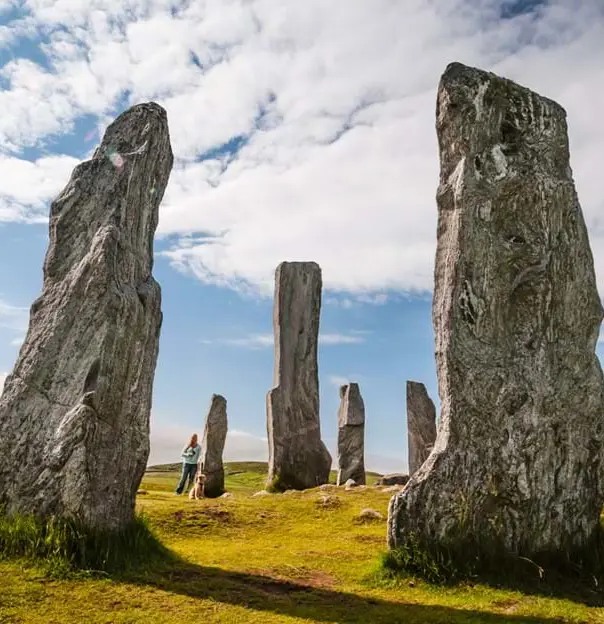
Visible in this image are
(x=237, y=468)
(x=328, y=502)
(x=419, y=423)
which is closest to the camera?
(x=328, y=502)

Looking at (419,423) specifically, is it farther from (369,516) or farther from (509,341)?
(509,341)

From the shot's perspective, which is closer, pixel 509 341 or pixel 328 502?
pixel 509 341

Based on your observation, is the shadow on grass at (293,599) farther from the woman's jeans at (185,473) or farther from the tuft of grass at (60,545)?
the woman's jeans at (185,473)

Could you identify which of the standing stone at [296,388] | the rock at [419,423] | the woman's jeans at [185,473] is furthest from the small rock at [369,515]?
the woman's jeans at [185,473]

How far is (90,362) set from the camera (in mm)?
7207

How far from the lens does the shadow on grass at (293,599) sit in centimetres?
548

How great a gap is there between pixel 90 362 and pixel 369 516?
5684 mm

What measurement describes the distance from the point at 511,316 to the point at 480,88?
290cm

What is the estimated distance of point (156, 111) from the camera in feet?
29.9

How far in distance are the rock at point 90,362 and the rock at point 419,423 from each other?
11.9 m

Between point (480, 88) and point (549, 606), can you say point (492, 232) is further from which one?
point (549, 606)

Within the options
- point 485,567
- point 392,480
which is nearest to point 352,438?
point 392,480

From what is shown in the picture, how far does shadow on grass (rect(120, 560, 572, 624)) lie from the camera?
548cm

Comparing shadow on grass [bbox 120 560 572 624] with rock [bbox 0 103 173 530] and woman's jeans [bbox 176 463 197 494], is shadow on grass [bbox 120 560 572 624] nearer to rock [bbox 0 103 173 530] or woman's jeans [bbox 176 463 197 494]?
rock [bbox 0 103 173 530]
